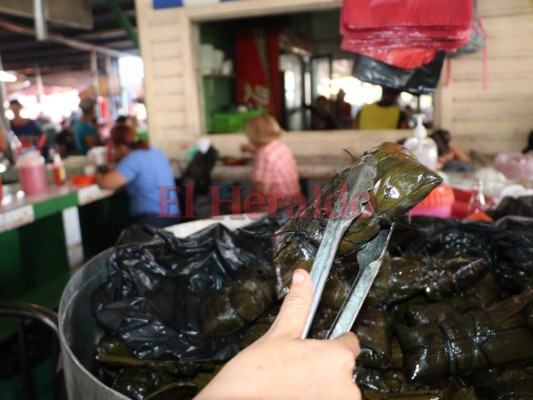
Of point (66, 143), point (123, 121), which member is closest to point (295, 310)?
point (123, 121)

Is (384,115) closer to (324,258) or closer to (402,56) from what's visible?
(402,56)

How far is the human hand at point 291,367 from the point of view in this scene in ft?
2.46

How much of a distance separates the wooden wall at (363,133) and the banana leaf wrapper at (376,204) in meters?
4.42

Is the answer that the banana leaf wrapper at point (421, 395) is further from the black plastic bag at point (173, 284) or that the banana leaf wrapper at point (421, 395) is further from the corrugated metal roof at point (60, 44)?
the corrugated metal roof at point (60, 44)

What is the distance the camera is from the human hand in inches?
29.5

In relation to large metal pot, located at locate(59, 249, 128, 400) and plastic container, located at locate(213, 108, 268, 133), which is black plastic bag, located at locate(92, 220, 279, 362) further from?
plastic container, located at locate(213, 108, 268, 133)

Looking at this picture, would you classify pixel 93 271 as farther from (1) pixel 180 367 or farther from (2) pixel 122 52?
(2) pixel 122 52

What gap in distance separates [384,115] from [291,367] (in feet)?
17.4

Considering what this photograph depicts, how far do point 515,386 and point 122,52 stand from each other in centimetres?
1609

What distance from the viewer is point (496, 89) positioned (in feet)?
17.3

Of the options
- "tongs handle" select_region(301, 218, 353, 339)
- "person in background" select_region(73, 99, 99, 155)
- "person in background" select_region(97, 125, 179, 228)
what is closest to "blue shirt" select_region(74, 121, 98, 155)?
"person in background" select_region(73, 99, 99, 155)

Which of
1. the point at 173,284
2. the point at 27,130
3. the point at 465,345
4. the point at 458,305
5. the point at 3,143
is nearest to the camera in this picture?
the point at 465,345

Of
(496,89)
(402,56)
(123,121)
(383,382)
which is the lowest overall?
(383,382)

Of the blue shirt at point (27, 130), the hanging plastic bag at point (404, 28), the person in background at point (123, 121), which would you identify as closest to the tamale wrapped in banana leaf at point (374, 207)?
the hanging plastic bag at point (404, 28)
